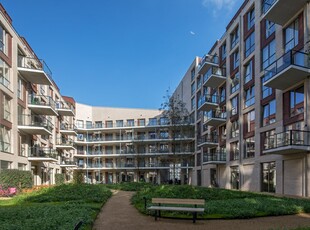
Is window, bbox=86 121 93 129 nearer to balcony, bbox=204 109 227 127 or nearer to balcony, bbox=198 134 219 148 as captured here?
balcony, bbox=198 134 219 148

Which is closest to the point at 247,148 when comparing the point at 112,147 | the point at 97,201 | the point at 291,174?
the point at 291,174

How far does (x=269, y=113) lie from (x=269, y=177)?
5281mm

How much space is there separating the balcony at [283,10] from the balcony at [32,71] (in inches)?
842

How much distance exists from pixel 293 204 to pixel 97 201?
9.86m

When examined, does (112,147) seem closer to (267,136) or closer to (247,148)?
(247,148)

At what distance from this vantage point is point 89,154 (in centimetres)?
6078

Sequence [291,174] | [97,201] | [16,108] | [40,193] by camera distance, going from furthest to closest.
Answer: [16,108] → [291,174] → [40,193] → [97,201]

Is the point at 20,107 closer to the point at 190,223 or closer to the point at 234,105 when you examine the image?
the point at 234,105

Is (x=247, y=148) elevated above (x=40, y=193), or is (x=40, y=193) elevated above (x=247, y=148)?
(x=247, y=148)

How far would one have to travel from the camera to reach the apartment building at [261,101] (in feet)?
65.2

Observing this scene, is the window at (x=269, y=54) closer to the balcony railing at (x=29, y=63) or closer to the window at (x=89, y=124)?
the balcony railing at (x=29, y=63)

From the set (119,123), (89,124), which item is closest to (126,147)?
(119,123)

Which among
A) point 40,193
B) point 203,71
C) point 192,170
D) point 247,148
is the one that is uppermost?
point 203,71

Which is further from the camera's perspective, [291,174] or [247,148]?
[247,148]
